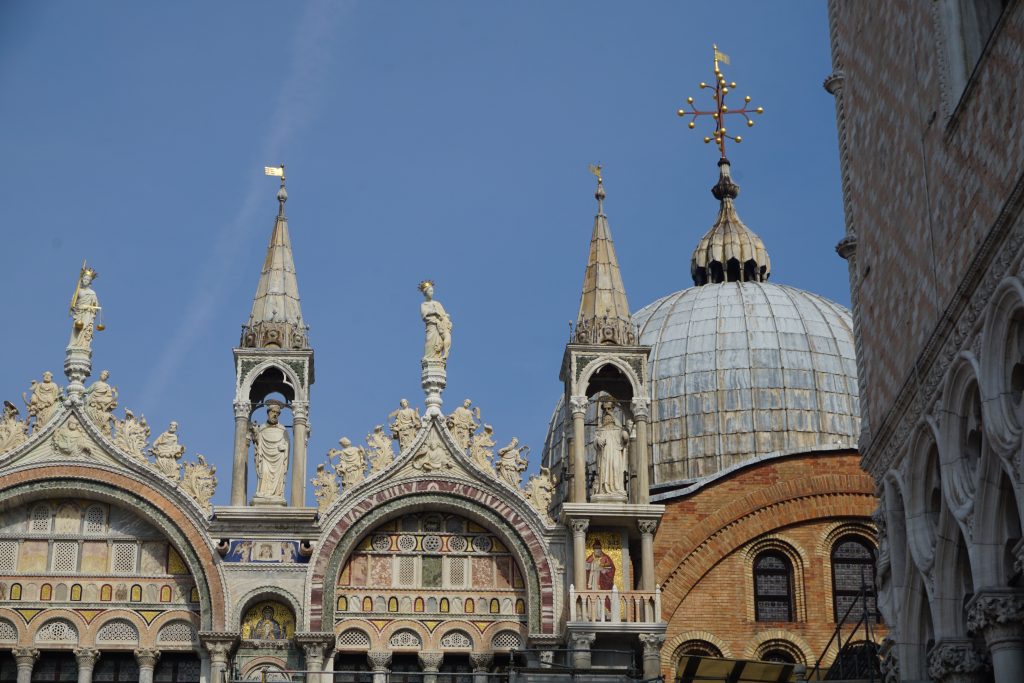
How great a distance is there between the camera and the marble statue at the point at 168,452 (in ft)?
103

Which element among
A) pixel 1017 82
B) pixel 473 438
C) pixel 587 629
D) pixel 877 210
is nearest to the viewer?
pixel 1017 82

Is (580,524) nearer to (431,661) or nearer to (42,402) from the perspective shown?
(431,661)

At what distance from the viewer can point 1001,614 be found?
21641mm

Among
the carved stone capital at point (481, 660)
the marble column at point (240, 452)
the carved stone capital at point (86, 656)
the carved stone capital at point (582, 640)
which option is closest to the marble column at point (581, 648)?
the carved stone capital at point (582, 640)

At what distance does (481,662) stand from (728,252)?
18251 mm

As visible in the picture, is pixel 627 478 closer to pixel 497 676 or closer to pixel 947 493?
pixel 497 676

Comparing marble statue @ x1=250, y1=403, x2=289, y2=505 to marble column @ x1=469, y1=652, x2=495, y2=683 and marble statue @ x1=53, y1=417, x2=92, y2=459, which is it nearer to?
marble statue @ x1=53, y1=417, x2=92, y2=459

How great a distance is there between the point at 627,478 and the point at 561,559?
2340mm

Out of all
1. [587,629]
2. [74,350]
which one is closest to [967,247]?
[587,629]

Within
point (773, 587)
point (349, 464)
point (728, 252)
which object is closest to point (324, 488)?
point (349, 464)

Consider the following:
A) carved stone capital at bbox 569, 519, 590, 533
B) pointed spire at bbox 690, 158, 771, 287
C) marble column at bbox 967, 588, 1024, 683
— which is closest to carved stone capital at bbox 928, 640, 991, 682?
marble column at bbox 967, 588, 1024, 683

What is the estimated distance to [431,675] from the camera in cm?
3066

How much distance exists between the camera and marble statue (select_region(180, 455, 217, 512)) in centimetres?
3141

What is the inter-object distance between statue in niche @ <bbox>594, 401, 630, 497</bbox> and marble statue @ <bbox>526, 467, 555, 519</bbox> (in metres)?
0.76
